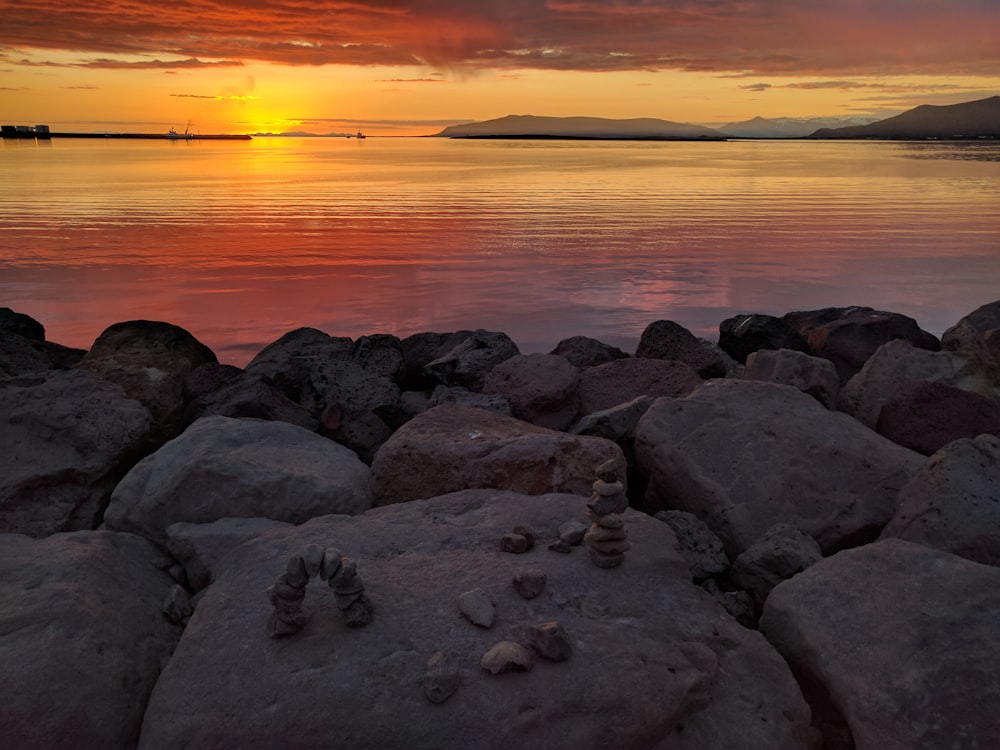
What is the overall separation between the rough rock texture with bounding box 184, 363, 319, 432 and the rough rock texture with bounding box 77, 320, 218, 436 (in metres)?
0.19

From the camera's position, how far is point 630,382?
25.8 feet

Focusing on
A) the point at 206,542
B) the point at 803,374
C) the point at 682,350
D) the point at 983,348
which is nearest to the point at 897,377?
the point at 803,374

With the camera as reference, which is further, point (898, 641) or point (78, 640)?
point (78, 640)

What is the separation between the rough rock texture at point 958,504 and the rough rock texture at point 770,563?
0.63 meters

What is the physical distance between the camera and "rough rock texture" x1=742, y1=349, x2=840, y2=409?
7.21 metres

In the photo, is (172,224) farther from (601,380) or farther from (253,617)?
(253,617)

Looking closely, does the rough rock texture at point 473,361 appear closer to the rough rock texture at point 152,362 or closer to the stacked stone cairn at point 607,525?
the rough rock texture at point 152,362

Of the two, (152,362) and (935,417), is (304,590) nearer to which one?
(935,417)

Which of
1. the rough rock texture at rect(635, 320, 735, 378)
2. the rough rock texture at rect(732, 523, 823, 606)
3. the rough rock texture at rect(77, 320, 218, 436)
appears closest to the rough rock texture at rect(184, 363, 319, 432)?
the rough rock texture at rect(77, 320, 218, 436)

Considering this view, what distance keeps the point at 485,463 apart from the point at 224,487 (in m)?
1.67

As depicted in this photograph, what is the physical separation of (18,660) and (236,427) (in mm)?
2436

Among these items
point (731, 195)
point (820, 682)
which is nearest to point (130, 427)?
point (820, 682)

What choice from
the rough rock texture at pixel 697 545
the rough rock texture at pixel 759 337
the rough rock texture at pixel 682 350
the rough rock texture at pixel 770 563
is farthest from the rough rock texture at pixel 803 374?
the rough rock texture at pixel 770 563

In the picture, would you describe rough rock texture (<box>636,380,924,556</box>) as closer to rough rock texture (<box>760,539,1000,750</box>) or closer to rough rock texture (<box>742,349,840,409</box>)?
rough rock texture (<box>760,539,1000,750</box>)
